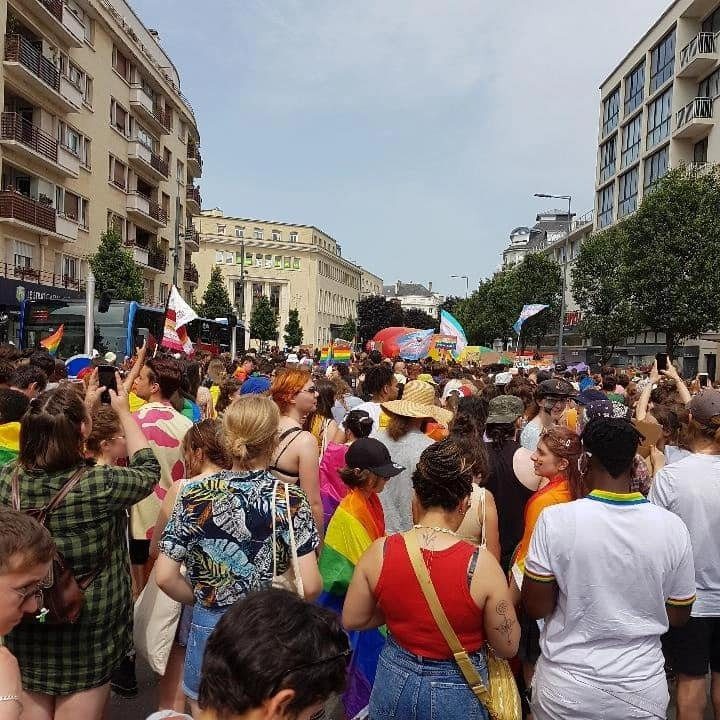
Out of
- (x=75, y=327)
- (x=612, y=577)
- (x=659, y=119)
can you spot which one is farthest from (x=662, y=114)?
(x=612, y=577)

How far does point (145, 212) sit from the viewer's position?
1647 inches

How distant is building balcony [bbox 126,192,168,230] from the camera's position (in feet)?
132

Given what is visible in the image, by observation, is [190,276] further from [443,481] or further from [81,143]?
[443,481]

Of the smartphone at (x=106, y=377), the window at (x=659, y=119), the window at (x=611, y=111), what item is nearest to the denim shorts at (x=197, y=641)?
the smartphone at (x=106, y=377)

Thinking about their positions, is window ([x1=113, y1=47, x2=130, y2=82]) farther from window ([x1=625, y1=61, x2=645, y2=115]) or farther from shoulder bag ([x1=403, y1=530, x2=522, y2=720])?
shoulder bag ([x1=403, y1=530, x2=522, y2=720])

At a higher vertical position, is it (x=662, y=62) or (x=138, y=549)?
(x=662, y=62)

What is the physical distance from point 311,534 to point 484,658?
2.77ft

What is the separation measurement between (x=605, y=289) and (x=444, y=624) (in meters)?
33.0

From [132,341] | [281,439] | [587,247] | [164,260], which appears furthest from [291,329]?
[281,439]

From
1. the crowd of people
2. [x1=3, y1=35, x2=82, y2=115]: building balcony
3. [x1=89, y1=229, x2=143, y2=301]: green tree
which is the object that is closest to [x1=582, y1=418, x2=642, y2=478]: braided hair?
the crowd of people

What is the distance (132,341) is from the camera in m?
20.3

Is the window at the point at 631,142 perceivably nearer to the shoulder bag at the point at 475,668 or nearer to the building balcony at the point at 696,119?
the building balcony at the point at 696,119

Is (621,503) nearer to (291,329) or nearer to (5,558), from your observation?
(5,558)

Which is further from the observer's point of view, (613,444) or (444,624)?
(613,444)
